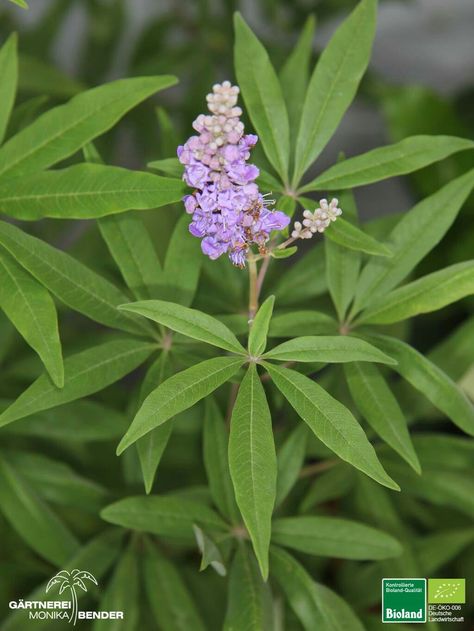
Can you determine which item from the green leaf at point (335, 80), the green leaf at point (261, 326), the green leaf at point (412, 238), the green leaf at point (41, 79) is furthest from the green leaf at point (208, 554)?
the green leaf at point (41, 79)

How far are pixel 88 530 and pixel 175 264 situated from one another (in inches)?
21.7

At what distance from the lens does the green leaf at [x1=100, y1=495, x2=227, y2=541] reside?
3.19ft

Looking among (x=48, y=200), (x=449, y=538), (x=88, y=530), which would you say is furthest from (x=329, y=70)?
(x=88, y=530)

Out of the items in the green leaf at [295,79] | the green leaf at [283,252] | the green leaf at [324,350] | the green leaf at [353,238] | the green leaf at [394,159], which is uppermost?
the green leaf at [295,79]

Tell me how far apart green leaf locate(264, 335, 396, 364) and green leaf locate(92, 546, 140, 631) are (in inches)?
18.0

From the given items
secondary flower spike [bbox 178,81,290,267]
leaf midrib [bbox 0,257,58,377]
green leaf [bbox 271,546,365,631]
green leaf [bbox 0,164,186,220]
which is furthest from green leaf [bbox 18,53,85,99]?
green leaf [bbox 271,546,365,631]

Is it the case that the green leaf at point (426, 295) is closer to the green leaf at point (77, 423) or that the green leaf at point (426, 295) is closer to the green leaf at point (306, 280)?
the green leaf at point (306, 280)

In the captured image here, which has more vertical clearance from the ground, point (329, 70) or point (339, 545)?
point (329, 70)

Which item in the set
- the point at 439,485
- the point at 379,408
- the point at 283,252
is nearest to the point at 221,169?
the point at 283,252

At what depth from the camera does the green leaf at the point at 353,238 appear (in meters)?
0.88

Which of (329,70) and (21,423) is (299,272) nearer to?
(329,70)

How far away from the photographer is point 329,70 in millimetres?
962

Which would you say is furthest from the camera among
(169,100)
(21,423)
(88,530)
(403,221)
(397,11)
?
(397,11)

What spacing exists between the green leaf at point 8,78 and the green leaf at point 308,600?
0.63m
